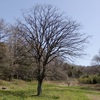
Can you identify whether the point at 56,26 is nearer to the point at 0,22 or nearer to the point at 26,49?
the point at 26,49

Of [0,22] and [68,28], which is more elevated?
[0,22]

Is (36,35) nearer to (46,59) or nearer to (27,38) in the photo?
(27,38)

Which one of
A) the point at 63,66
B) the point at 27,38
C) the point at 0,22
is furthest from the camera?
the point at 0,22

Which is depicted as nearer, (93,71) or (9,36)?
(9,36)

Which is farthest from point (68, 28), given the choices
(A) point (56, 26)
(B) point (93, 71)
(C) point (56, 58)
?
(B) point (93, 71)

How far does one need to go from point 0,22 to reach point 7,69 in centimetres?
765

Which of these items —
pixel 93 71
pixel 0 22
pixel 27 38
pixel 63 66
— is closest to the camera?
pixel 27 38

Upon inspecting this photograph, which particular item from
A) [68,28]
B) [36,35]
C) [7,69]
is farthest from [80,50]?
[7,69]

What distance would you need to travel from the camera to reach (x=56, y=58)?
86.8ft

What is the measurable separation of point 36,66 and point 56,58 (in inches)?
85.2

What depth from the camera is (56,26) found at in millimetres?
26375

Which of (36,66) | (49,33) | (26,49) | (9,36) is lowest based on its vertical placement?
(36,66)

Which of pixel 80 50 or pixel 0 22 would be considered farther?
pixel 0 22

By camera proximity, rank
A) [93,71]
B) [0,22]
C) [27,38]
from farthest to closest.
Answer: [93,71]
[0,22]
[27,38]
